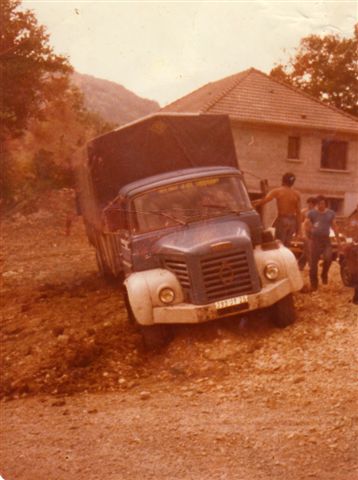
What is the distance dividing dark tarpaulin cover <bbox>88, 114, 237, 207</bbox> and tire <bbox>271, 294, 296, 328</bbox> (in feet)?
9.99

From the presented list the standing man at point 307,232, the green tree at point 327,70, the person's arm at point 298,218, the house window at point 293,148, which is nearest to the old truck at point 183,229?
the person's arm at point 298,218

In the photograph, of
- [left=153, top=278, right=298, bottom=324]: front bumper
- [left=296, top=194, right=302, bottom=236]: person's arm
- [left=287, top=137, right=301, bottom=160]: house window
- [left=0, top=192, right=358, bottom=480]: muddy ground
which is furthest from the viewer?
[left=287, top=137, right=301, bottom=160]: house window

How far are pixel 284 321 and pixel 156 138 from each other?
3877mm

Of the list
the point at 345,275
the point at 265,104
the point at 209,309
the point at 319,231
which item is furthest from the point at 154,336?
the point at 265,104

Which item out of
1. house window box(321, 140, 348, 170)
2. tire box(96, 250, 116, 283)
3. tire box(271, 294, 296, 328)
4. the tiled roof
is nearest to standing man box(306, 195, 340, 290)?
tire box(271, 294, 296, 328)

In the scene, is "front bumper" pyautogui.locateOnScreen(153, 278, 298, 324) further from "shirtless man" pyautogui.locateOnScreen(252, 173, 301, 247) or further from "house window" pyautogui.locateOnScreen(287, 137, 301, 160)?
"house window" pyautogui.locateOnScreen(287, 137, 301, 160)

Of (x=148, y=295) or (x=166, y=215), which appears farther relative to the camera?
(x=166, y=215)

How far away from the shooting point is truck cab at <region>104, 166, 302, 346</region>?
7457mm

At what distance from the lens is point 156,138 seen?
401 inches

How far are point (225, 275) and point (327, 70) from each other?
11963 millimetres

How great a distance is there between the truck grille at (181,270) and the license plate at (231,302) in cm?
43

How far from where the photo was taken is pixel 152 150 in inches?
398

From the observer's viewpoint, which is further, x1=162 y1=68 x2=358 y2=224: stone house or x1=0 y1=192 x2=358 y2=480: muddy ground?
x1=162 y1=68 x2=358 y2=224: stone house

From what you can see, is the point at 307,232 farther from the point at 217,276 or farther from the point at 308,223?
the point at 217,276
